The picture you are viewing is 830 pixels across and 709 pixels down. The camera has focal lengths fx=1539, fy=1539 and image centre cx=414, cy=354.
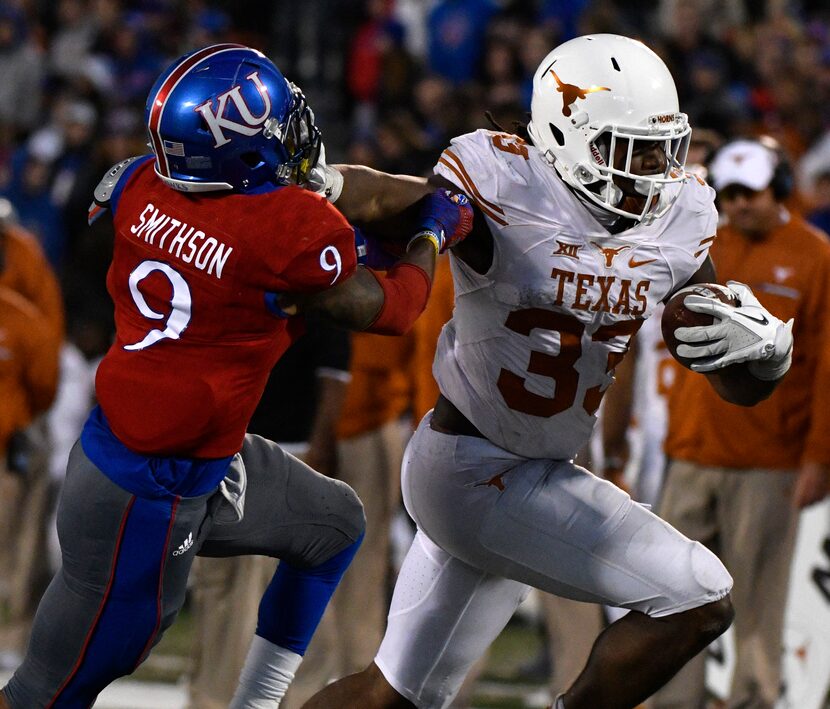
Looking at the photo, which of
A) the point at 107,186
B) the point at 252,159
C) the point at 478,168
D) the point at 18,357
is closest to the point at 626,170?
the point at 478,168

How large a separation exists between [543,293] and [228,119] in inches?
30.8

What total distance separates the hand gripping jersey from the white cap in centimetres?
132

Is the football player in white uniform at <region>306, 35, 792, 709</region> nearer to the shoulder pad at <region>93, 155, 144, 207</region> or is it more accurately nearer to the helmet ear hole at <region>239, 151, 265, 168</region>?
the helmet ear hole at <region>239, 151, 265, 168</region>

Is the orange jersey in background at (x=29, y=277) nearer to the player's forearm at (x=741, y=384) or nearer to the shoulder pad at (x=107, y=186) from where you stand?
the shoulder pad at (x=107, y=186)

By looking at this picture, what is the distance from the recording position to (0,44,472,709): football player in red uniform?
9.98 ft

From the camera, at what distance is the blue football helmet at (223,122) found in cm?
305

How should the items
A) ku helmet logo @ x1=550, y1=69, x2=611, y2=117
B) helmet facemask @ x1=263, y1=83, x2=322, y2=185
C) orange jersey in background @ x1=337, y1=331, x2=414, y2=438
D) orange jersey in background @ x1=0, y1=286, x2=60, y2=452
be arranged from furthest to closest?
orange jersey in background @ x1=0, y1=286, x2=60, y2=452 < orange jersey in background @ x1=337, y1=331, x2=414, y2=438 < ku helmet logo @ x1=550, y1=69, x2=611, y2=117 < helmet facemask @ x1=263, y1=83, x2=322, y2=185

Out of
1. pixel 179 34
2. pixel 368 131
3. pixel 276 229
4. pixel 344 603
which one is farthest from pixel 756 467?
pixel 179 34

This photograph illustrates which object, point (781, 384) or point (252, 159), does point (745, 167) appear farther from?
point (252, 159)

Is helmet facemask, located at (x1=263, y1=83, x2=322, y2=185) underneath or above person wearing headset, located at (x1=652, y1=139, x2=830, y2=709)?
above

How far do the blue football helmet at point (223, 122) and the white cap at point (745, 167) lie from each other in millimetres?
2067

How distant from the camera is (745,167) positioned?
483cm

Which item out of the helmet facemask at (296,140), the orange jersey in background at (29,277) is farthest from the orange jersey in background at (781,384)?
the orange jersey in background at (29,277)

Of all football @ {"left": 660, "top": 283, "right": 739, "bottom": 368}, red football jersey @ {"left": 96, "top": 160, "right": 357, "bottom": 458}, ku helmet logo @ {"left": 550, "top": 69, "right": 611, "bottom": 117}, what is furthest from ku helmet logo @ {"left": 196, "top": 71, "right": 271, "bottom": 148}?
football @ {"left": 660, "top": 283, "right": 739, "bottom": 368}
